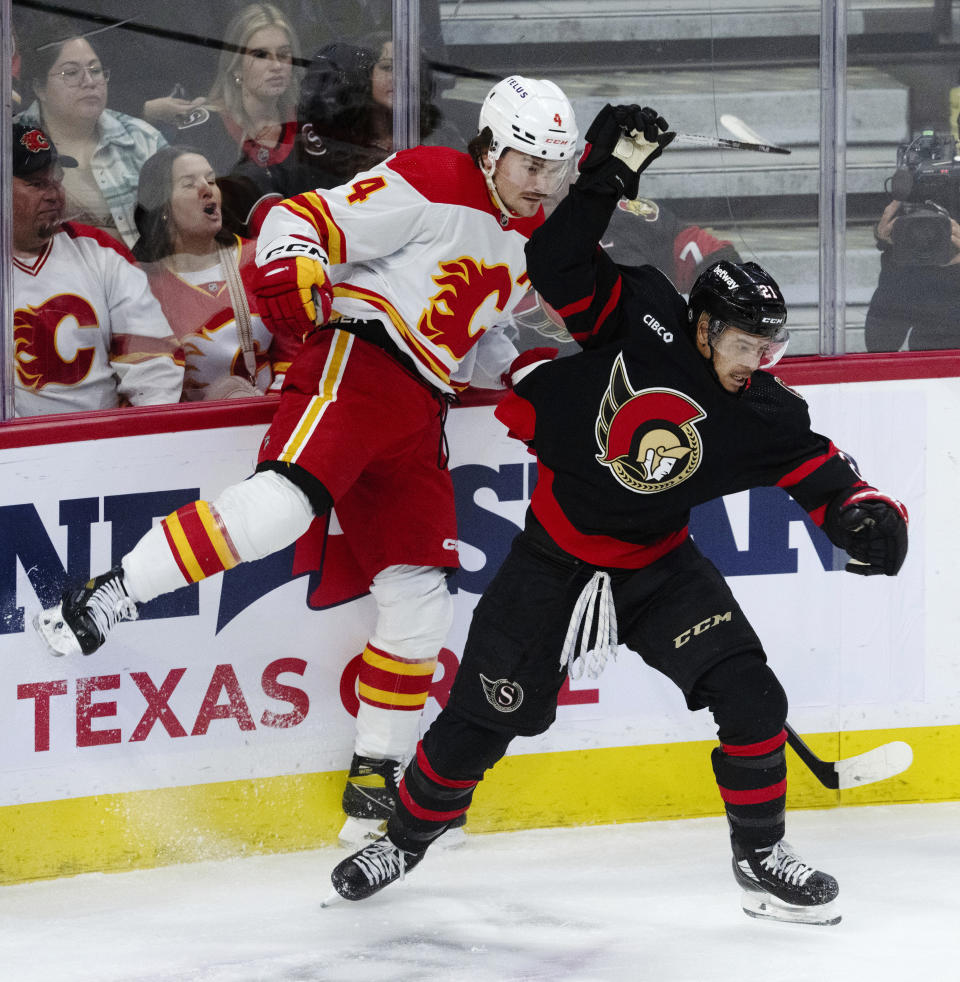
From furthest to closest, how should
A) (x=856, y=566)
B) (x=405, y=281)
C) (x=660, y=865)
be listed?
(x=660, y=865), (x=405, y=281), (x=856, y=566)

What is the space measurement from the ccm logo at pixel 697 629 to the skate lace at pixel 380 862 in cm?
64

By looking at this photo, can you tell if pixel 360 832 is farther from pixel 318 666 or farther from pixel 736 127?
pixel 736 127

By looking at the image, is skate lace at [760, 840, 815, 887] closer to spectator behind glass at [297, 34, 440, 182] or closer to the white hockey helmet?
the white hockey helmet

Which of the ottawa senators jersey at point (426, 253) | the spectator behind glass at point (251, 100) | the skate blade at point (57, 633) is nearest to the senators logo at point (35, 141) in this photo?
the spectator behind glass at point (251, 100)

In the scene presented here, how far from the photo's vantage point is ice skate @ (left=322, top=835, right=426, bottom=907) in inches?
107

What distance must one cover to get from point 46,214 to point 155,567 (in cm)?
75

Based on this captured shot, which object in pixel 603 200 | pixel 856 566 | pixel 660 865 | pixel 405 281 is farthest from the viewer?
pixel 660 865

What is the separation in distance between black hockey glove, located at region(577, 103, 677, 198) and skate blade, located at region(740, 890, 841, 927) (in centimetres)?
124

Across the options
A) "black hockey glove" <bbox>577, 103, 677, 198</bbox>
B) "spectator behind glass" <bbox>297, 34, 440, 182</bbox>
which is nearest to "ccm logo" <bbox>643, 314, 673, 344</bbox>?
"black hockey glove" <bbox>577, 103, 677, 198</bbox>

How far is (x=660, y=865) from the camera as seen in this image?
118 inches

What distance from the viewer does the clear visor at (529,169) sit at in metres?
2.71

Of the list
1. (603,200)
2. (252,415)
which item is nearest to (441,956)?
(252,415)

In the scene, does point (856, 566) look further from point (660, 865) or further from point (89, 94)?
point (89, 94)

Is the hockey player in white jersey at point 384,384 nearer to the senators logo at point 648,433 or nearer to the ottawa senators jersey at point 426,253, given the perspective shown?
the ottawa senators jersey at point 426,253
